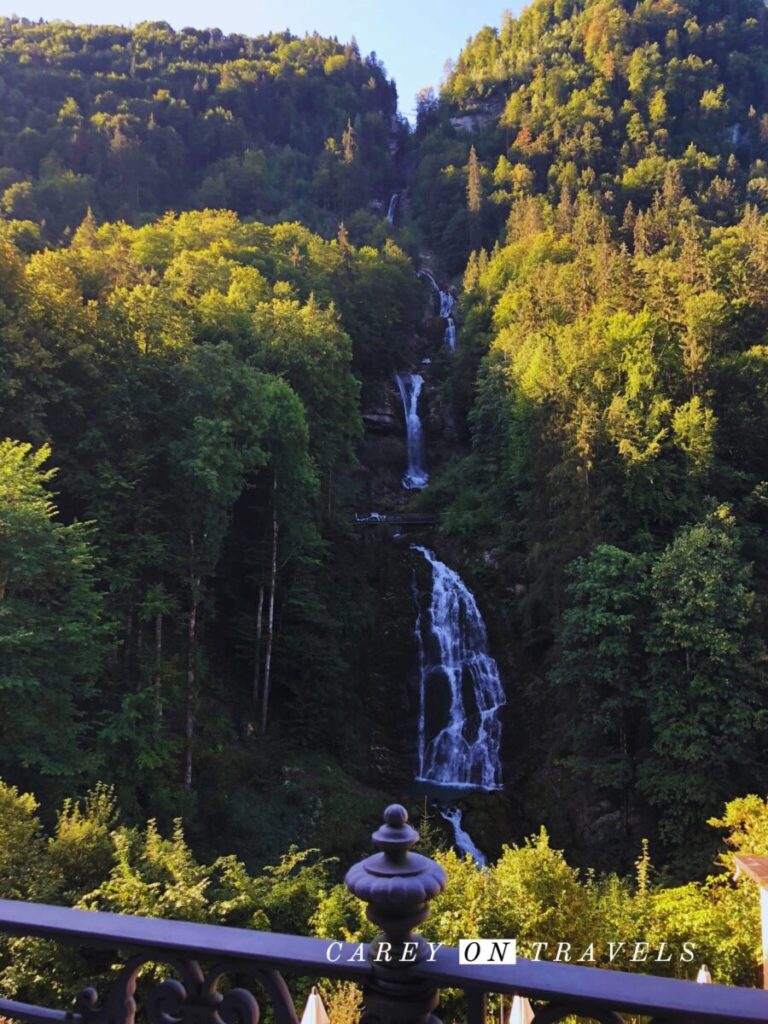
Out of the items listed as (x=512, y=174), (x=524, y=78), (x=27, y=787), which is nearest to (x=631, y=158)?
(x=512, y=174)

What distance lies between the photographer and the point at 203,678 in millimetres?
19062

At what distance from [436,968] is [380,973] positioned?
0.46 feet

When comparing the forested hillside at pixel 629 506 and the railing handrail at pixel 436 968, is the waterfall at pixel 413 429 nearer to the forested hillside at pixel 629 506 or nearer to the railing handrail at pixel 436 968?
the forested hillside at pixel 629 506

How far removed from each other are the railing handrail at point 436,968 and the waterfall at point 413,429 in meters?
33.8

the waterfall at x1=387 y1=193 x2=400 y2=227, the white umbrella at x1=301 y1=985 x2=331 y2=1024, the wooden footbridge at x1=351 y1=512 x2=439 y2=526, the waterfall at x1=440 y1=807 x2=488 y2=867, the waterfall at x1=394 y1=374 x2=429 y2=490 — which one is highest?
the waterfall at x1=387 y1=193 x2=400 y2=227

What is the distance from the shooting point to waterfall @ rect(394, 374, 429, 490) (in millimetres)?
36469

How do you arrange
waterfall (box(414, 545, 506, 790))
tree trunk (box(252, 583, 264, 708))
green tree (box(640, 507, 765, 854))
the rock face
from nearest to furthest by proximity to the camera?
1. green tree (box(640, 507, 765, 854))
2. tree trunk (box(252, 583, 264, 708))
3. waterfall (box(414, 545, 506, 790))
4. the rock face

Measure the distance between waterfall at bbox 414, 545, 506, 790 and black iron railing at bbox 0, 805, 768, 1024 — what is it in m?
19.9

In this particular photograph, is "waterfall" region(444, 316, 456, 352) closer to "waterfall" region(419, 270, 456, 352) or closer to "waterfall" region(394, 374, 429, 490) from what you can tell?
"waterfall" region(419, 270, 456, 352)

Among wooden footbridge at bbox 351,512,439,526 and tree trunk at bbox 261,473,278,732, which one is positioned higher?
wooden footbridge at bbox 351,512,439,526

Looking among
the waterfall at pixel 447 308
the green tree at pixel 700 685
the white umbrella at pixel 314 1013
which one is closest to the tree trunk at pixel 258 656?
the green tree at pixel 700 685

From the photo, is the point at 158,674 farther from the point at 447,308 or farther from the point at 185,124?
the point at 185,124

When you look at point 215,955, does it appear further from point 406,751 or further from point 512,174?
point 512,174

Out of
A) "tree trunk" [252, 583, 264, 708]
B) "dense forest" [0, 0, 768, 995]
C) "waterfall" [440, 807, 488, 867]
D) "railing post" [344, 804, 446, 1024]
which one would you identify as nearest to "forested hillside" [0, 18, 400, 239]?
"dense forest" [0, 0, 768, 995]
